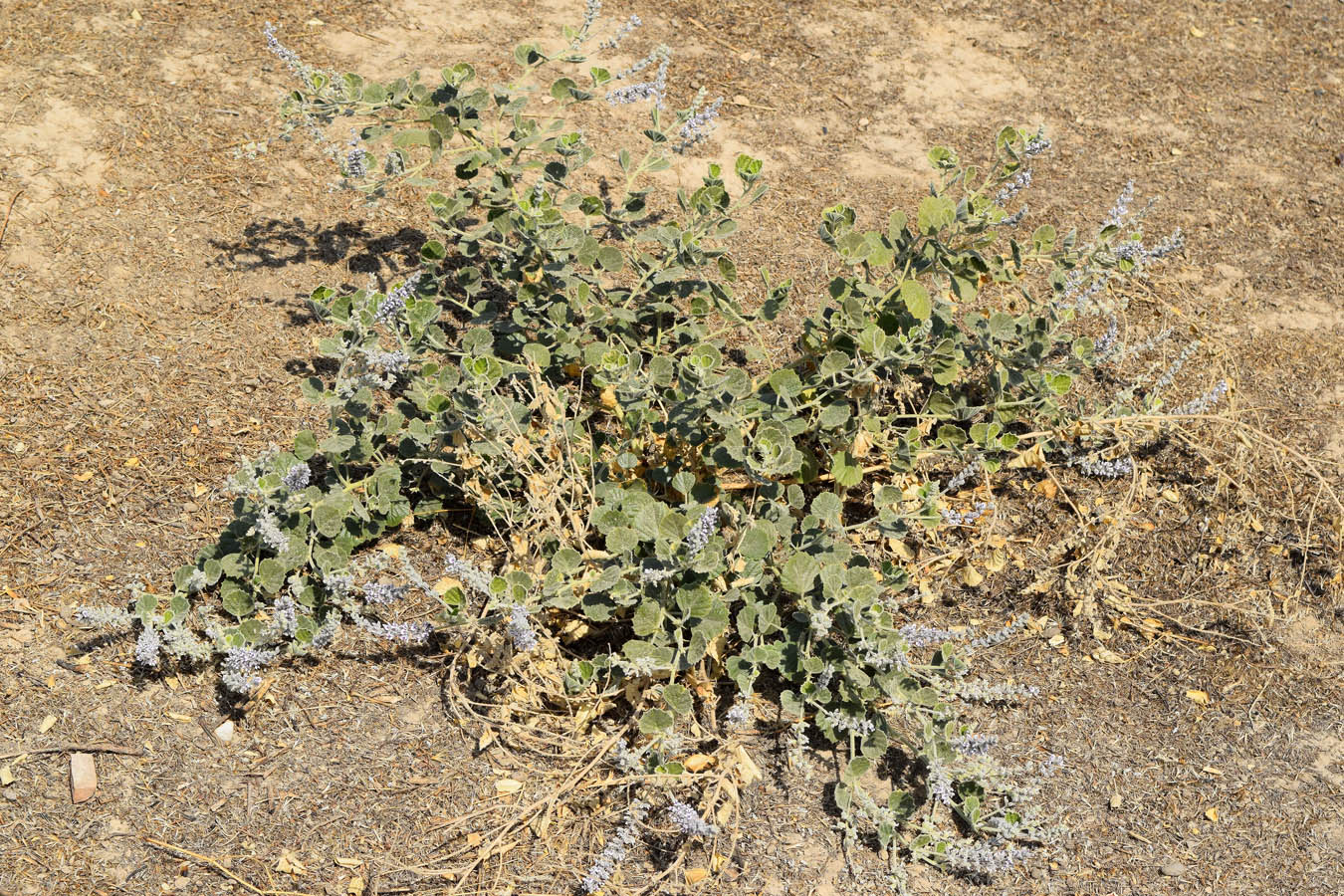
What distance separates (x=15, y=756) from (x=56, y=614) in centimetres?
38

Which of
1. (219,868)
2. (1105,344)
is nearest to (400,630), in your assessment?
(219,868)

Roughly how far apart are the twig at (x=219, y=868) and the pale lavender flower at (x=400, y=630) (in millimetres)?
583

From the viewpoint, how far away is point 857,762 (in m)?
2.55

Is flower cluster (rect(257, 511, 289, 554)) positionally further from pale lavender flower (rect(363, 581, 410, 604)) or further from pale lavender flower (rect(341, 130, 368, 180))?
pale lavender flower (rect(341, 130, 368, 180))

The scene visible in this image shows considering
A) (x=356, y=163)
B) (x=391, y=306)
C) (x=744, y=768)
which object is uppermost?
(x=356, y=163)

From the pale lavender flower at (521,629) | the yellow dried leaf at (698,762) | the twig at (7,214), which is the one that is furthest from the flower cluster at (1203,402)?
the twig at (7,214)

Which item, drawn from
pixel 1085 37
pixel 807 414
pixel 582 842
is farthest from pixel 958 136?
pixel 582 842

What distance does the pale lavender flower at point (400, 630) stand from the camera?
257cm

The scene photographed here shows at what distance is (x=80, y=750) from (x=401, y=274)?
69.8 inches

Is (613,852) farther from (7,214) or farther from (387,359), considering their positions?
(7,214)

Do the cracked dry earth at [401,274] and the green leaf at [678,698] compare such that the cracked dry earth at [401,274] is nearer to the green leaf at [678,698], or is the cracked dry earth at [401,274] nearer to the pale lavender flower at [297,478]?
the green leaf at [678,698]

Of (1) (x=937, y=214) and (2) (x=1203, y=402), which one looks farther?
(2) (x=1203, y=402)

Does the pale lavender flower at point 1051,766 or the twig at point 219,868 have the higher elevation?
the pale lavender flower at point 1051,766

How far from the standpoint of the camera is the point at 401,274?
3684mm
